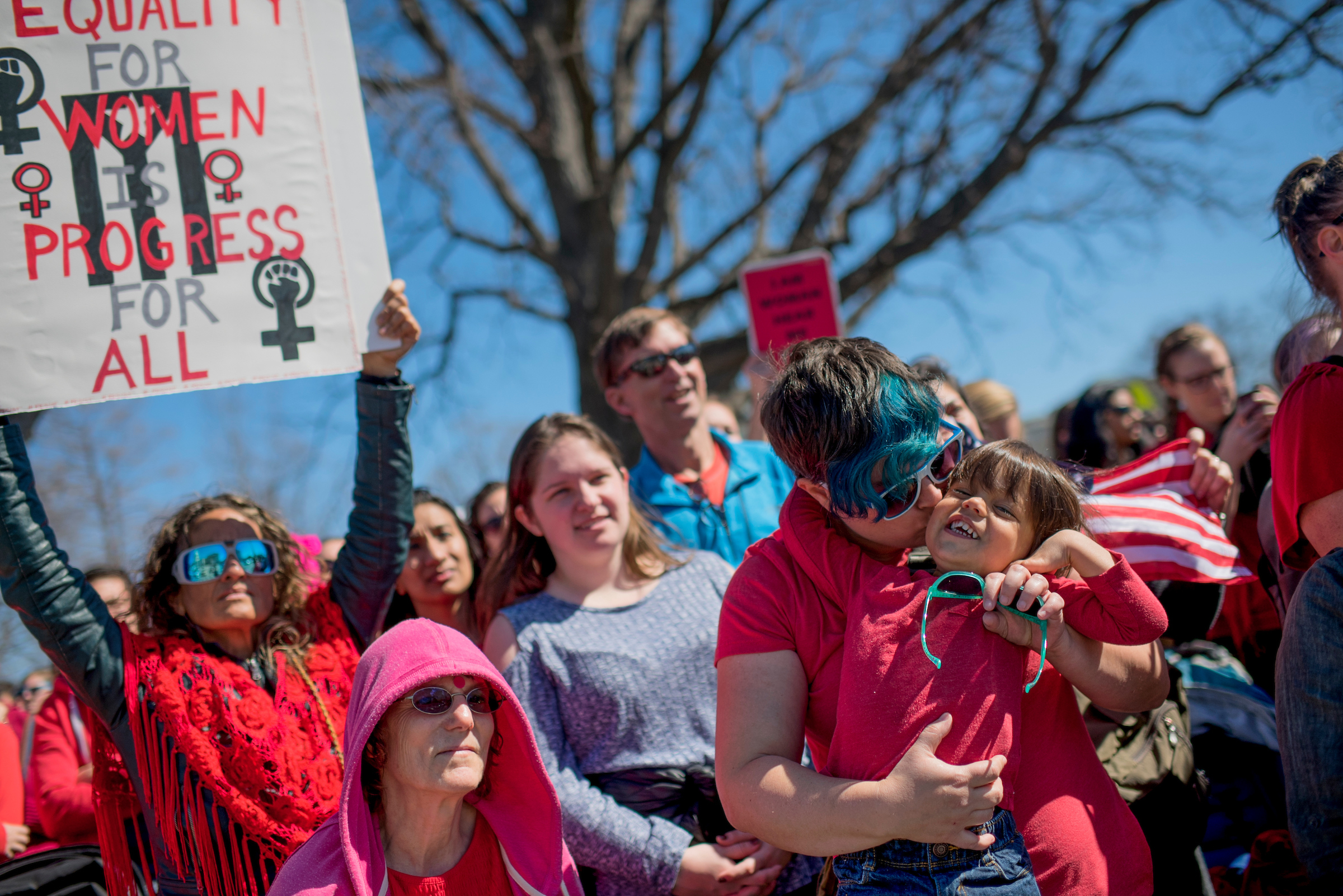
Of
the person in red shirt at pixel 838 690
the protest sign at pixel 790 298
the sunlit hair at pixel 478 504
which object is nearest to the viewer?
the person in red shirt at pixel 838 690

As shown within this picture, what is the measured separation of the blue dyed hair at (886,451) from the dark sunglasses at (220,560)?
1775mm

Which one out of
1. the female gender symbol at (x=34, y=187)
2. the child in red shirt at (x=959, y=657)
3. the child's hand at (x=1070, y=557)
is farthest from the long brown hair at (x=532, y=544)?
the female gender symbol at (x=34, y=187)

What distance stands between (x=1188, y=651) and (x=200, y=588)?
299 cm

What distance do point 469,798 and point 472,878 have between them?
0.18 meters

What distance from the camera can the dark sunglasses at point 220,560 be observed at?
2.59 meters

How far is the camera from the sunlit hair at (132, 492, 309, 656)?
2.64 m

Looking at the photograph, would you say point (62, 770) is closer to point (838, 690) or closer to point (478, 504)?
point (478, 504)

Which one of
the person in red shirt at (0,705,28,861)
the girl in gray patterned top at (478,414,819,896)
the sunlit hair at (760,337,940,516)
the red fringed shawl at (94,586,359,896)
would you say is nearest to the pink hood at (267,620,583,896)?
the girl in gray patterned top at (478,414,819,896)

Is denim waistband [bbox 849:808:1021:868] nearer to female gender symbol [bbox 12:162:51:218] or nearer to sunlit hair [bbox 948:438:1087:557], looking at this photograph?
sunlit hair [bbox 948:438:1087:557]

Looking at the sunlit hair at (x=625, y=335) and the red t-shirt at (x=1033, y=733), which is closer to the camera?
the red t-shirt at (x=1033, y=733)

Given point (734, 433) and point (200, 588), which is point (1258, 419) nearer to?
point (734, 433)

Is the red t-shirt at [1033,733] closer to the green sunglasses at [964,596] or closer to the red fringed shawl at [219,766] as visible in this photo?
the green sunglasses at [964,596]

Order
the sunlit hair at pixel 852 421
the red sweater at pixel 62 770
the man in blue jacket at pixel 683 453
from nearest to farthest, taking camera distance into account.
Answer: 1. the sunlit hair at pixel 852 421
2. the man in blue jacket at pixel 683 453
3. the red sweater at pixel 62 770

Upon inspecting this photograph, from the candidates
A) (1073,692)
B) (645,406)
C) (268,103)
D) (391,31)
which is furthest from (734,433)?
(391,31)
